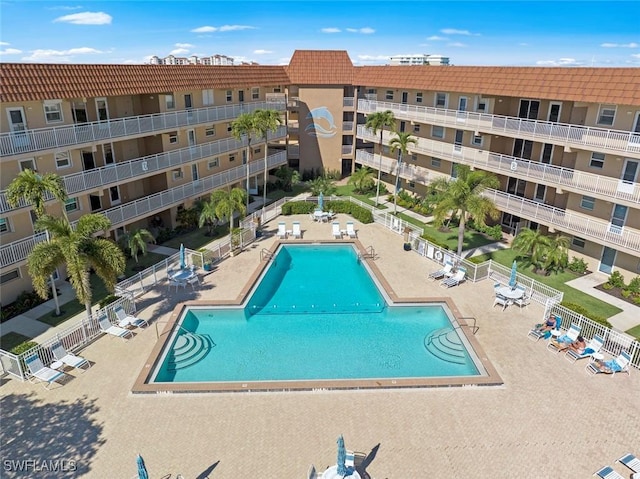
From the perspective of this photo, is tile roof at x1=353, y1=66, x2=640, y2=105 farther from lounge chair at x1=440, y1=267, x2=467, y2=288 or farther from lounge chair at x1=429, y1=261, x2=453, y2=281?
lounge chair at x1=429, y1=261, x2=453, y2=281

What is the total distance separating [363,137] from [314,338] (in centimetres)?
2794

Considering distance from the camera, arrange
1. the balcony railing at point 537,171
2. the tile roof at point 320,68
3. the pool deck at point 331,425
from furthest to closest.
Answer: the tile roof at point 320,68 → the balcony railing at point 537,171 → the pool deck at point 331,425

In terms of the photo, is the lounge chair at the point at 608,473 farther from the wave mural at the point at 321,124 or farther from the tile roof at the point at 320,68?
the tile roof at the point at 320,68

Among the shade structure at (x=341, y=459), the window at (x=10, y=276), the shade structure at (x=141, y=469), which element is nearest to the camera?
the shade structure at (x=141, y=469)

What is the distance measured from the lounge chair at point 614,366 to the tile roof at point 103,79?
27.6 m

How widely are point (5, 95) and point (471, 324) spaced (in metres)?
24.0

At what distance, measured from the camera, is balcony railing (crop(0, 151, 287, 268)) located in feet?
68.5

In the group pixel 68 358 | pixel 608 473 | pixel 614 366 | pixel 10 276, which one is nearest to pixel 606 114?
pixel 614 366

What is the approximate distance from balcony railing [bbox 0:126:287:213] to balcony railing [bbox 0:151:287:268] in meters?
1.62

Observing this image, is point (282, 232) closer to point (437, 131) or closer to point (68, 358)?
point (437, 131)

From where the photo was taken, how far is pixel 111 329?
20.1 metres

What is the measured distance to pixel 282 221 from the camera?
35.2m

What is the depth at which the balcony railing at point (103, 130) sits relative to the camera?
20641mm

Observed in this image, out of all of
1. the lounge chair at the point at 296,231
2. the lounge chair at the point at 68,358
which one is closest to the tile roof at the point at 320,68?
the lounge chair at the point at 296,231
